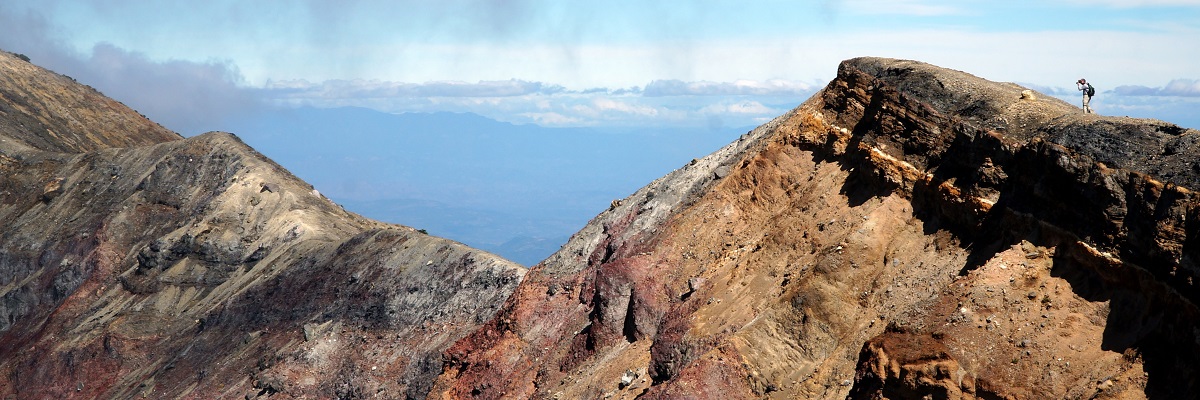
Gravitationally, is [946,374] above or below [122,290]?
above

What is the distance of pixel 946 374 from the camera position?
1719 centimetres

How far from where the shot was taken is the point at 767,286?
79.8 feet

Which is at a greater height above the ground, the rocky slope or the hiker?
the hiker

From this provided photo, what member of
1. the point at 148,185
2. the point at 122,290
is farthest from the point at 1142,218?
the point at 148,185

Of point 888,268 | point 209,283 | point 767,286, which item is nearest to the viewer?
point 888,268

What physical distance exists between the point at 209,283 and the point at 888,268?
42244 millimetres

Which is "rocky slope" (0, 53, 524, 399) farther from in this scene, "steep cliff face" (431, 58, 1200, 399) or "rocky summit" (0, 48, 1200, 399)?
"steep cliff face" (431, 58, 1200, 399)

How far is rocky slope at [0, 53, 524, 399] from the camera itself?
133 ft

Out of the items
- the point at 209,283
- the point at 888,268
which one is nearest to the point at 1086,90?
the point at 888,268

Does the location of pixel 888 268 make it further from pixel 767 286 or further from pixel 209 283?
pixel 209 283

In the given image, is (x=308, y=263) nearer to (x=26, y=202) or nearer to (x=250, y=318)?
(x=250, y=318)

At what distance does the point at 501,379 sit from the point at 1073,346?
57.2ft

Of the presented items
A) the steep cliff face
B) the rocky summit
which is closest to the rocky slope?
the rocky summit

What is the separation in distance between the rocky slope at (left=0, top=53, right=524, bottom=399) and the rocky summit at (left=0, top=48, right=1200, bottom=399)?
166 mm
